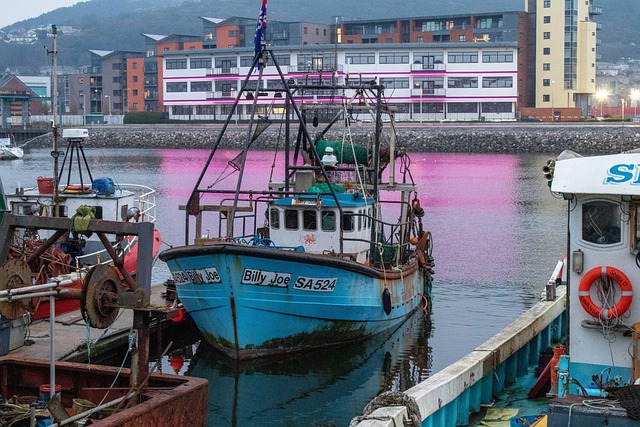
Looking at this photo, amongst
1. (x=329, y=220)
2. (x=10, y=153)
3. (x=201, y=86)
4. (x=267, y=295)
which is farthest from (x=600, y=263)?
(x=201, y=86)

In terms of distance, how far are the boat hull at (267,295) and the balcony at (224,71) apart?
94.5 m

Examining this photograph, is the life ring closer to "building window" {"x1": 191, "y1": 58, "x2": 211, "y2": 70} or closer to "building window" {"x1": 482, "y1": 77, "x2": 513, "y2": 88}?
"building window" {"x1": 482, "y1": 77, "x2": 513, "y2": 88}

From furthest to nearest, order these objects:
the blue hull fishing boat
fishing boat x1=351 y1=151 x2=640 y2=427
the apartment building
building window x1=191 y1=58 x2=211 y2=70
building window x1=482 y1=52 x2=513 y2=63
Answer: building window x1=191 y1=58 x2=211 y2=70 → the apartment building → building window x1=482 y1=52 x2=513 y2=63 → the blue hull fishing boat → fishing boat x1=351 y1=151 x2=640 y2=427

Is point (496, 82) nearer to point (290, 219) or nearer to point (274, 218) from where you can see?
point (274, 218)

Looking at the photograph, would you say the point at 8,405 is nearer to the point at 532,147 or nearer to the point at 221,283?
the point at 221,283

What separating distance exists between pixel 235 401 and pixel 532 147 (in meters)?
83.2

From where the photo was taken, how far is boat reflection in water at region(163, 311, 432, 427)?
55.7 feet

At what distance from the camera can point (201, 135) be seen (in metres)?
112

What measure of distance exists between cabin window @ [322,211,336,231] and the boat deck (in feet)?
14.4

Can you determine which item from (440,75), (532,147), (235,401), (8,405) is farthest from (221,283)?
(440,75)

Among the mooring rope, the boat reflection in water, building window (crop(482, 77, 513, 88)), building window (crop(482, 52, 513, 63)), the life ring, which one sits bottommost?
the boat reflection in water

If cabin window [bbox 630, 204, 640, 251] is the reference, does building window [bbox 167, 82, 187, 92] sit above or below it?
above

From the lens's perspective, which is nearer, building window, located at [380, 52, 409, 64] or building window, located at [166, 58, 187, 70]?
building window, located at [380, 52, 409, 64]

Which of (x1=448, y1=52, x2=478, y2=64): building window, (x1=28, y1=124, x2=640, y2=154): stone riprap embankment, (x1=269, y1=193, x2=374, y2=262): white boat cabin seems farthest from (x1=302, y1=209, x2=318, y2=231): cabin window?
(x1=448, y1=52, x2=478, y2=64): building window
